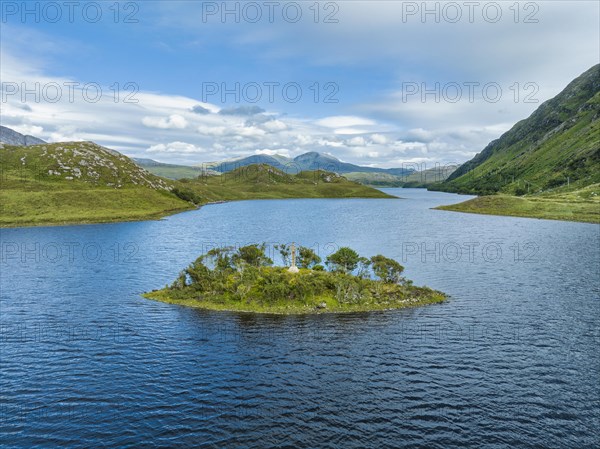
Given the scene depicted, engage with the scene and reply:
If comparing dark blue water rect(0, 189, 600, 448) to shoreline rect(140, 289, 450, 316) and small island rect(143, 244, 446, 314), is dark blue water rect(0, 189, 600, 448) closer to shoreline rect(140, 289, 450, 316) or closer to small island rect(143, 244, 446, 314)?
shoreline rect(140, 289, 450, 316)

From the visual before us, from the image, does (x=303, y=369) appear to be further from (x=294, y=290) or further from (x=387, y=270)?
(x=387, y=270)

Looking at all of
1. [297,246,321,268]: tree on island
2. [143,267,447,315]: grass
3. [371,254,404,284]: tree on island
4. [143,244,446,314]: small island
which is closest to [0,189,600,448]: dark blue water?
[143,267,447,315]: grass

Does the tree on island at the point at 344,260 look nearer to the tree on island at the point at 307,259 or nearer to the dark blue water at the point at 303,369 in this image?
the tree on island at the point at 307,259

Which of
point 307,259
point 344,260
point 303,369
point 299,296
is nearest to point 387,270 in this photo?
point 344,260

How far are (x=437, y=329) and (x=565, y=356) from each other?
1656 centimetres

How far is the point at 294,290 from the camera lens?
7288 cm

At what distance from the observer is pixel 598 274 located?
94000 mm

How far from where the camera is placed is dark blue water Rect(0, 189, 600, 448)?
117 ft

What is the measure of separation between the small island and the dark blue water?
361cm

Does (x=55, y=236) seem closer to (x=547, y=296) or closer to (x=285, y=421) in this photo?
(x=285, y=421)

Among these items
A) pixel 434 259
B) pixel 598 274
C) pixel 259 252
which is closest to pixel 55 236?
pixel 259 252

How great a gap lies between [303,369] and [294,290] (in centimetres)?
2604

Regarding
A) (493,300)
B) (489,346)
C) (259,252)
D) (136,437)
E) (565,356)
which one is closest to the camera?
(136,437)

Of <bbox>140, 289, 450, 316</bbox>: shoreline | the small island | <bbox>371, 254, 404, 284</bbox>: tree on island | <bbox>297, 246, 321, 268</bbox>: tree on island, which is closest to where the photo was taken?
<bbox>140, 289, 450, 316</bbox>: shoreline
